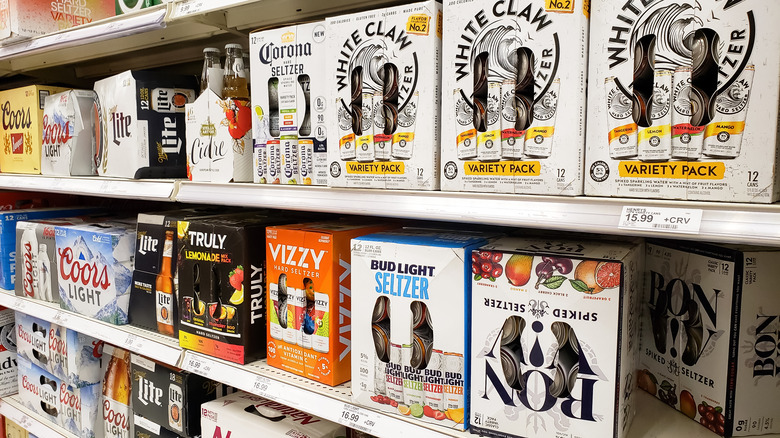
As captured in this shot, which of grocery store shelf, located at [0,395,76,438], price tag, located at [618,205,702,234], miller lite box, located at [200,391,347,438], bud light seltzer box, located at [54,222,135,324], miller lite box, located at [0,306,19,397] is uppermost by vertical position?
price tag, located at [618,205,702,234]

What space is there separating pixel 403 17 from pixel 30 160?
1.85m

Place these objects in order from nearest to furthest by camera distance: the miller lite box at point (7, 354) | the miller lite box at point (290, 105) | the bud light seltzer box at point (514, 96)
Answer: the bud light seltzer box at point (514, 96), the miller lite box at point (290, 105), the miller lite box at point (7, 354)

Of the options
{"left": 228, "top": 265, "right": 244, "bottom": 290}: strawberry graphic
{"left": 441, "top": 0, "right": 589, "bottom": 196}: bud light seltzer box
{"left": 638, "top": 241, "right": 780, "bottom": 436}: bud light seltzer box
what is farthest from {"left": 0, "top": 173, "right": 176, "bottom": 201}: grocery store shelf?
{"left": 638, "top": 241, "right": 780, "bottom": 436}: bud light seltzer box

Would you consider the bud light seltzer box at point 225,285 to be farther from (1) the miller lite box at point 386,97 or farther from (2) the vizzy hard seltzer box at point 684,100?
(2) the vizzy hard seltzer box at point 684,100

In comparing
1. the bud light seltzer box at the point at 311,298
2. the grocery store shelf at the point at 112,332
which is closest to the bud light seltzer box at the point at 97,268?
the grocery store shelf at the point at 112,332

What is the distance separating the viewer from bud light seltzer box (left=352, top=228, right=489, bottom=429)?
1038mm

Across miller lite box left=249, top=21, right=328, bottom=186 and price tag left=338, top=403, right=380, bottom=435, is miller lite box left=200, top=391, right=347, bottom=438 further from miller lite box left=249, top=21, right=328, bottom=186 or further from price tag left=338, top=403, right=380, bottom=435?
miller lite box left=249, top=21, right=328, bottom=186

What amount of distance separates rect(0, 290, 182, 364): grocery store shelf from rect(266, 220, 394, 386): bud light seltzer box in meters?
0.41

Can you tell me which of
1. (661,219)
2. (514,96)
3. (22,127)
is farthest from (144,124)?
(661,219)

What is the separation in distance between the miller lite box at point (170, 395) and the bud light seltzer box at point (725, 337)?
1.30m

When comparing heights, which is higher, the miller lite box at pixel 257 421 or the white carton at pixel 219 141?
the white carton at pixel 219 141

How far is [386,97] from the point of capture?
1.09 meters

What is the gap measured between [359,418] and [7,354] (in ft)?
6.86

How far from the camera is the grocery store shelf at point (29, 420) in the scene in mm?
2061
